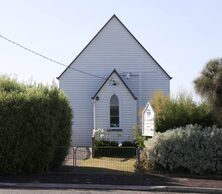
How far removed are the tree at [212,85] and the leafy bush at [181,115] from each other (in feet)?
1.50

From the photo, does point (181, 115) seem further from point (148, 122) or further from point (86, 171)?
point (86, 171)

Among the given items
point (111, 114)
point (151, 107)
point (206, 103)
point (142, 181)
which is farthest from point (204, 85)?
point (111, 114)

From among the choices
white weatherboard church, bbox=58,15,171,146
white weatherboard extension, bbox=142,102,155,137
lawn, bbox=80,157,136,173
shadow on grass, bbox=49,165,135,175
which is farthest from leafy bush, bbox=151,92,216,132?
white weatherboard church, bbox=58,15,171,146

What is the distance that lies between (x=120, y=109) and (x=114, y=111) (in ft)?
1.92

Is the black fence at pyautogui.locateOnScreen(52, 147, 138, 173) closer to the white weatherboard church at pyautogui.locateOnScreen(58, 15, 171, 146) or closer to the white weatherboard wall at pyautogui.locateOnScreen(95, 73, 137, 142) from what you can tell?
the white weatherboard wall at pyautogui.locateOnScreen(95, 73, 137, 142)

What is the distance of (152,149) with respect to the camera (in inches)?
807

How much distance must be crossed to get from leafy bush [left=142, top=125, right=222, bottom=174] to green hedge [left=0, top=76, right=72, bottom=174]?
13.5 feet

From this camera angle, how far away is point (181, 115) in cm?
2416

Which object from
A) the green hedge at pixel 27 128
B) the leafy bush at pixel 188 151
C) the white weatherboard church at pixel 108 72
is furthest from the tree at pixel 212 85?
the white weatherboard church at pixel 108 72

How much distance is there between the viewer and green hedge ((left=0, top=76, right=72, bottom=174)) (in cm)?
1920

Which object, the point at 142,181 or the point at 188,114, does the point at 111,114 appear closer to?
the point at 188,114

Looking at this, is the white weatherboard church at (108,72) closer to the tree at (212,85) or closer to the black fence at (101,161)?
the black fence at (101,161)

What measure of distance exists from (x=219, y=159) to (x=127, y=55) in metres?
19.7

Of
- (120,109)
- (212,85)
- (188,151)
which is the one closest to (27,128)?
(188,151)
